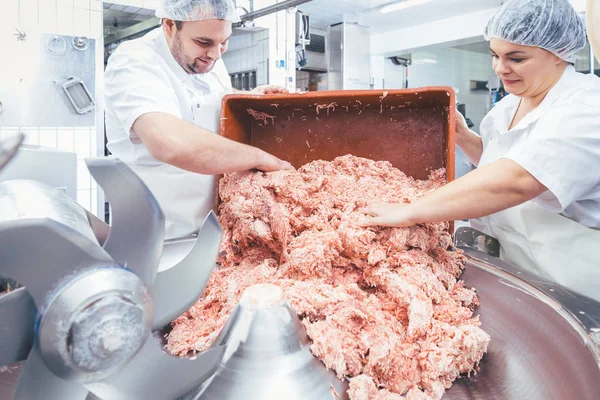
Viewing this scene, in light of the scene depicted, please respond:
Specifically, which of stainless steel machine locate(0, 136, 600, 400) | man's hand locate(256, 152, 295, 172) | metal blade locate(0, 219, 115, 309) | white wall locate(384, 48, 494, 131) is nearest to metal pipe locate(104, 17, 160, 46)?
man's hand locate(256, 152, 295, 172)

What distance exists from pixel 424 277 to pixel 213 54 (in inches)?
49.6

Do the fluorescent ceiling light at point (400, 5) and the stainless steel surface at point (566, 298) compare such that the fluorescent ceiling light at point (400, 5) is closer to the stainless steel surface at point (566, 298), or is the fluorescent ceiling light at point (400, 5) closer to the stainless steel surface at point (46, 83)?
the stainless steel surface at point (46, 83)

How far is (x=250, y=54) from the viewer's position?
548 centimetres

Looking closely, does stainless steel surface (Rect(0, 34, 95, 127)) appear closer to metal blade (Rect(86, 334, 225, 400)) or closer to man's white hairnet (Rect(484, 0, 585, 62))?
man's white hairnet (Rect(484, 0, 585, 62))

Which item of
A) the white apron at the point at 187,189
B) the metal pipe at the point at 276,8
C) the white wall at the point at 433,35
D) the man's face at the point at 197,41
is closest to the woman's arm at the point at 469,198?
the white apron at the point at 187,189

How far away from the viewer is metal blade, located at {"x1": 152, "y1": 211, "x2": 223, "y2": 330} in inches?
25.5

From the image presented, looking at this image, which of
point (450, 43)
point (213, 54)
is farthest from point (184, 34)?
point (450, 43)

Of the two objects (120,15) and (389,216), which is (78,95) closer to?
(120,15)

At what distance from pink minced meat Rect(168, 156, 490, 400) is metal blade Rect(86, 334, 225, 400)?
28 centimetres

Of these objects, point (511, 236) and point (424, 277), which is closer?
point (424, 277)

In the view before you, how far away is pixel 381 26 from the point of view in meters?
7.87

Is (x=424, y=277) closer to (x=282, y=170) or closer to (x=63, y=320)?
(x=282, y=170)

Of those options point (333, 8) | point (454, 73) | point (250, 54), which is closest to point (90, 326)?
point (250, 54)

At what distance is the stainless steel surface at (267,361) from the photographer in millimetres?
836
